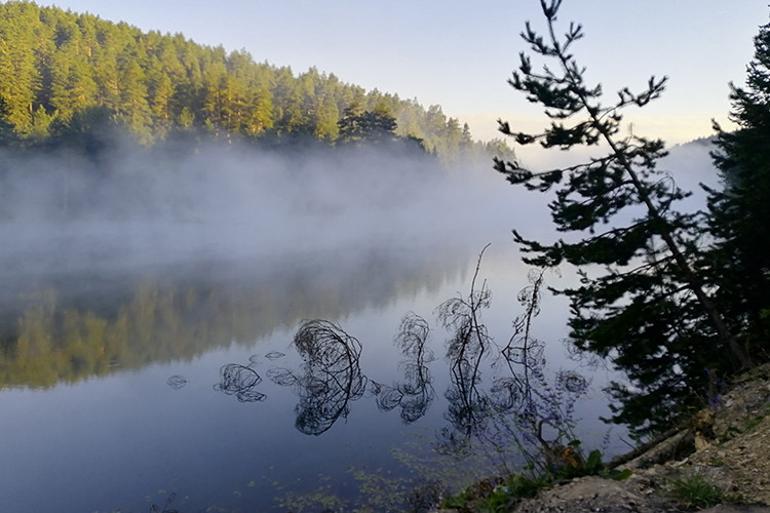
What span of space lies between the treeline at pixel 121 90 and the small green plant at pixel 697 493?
215 feet

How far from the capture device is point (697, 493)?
430cm

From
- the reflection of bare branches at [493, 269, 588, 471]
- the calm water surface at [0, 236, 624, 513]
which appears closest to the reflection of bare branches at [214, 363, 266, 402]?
the calm water surface at [0, 236, 624, 513]

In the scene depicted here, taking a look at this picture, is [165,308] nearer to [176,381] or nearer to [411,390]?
[176,381]

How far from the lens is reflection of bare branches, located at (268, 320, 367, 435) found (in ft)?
44.8

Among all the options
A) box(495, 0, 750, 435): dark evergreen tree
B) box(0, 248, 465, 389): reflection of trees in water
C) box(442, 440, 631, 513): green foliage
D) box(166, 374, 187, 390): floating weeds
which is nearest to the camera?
box(442, 440, 631, 513): green foliage

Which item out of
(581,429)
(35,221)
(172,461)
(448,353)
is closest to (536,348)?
(448,353)

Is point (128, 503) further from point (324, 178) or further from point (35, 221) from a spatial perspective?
point (324, 178)

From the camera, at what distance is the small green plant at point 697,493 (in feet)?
13.9

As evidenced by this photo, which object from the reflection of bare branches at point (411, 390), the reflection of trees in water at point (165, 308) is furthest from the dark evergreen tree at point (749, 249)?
Result: the reflection of trees in water at point (165, 308)

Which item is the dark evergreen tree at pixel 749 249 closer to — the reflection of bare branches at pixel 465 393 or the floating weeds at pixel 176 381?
the reflection of bare branches at pixel 465 393

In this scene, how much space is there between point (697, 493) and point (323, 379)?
12665 millimetres

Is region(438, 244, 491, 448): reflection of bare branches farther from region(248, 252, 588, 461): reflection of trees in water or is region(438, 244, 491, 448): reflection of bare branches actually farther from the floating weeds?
the floating weeds

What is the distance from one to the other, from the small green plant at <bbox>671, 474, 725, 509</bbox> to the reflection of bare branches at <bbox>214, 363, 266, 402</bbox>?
12.1m

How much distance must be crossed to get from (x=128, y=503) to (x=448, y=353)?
1030 centimetres
